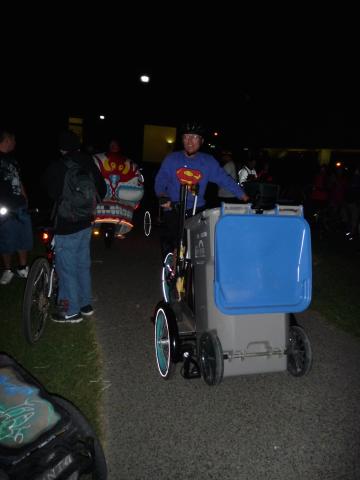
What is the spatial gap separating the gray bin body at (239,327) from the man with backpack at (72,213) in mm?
1437

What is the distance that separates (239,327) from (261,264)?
51 centimetres

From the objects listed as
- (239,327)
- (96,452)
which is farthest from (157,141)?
(96,452)

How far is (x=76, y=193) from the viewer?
3846 millimetres

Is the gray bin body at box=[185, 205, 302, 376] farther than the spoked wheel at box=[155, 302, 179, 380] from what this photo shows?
No

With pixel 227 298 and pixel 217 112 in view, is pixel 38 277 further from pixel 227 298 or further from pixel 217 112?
pixel 217 112

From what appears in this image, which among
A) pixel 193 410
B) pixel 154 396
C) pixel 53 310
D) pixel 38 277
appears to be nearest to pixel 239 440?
pixel 193 410

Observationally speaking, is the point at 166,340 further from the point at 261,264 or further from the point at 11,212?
the point at 11,212

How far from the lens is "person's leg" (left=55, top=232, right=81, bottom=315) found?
4.04m

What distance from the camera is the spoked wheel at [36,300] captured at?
365 cm

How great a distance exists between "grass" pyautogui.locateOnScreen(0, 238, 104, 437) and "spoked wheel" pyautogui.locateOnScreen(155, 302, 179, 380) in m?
0.57

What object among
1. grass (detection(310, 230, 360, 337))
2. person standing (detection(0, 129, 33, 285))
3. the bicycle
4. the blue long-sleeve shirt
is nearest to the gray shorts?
person standing (detection(0, 129, 33, 285))

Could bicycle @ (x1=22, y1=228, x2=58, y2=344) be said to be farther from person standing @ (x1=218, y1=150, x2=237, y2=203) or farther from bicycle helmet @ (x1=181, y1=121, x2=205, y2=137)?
person standing @ (x1=218, y1=150, x2=237, y2=203)

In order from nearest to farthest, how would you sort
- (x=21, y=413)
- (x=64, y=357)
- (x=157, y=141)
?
1. (x=21, y=413)
2. (x=64, y=357)
3. (x=157, y=141)

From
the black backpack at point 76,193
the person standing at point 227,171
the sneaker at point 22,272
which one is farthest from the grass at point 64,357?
the person standing at point 227,171
